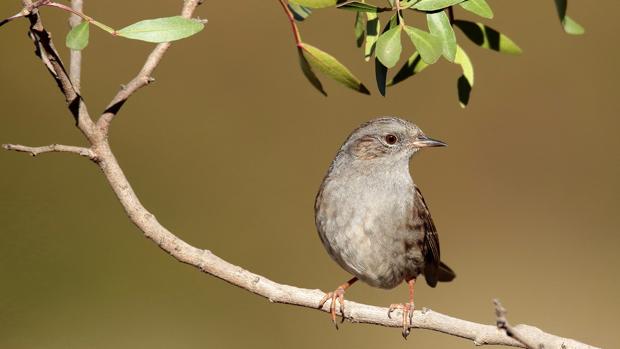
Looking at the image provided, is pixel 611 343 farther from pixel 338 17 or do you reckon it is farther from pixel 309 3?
pixel 309 3

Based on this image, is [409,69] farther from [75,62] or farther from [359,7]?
[75,62]

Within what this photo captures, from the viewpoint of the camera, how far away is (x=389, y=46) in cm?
219

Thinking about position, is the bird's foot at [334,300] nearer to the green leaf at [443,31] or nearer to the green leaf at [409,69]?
the green leaf at [409,69]

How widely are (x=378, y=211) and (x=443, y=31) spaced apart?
4.61 ft

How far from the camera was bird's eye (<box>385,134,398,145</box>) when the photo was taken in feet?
12.5

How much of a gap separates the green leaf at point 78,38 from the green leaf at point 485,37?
1149mm

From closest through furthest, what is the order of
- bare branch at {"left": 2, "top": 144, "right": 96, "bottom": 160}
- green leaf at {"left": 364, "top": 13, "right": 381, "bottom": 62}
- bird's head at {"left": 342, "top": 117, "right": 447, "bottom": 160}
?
bare branch at {"left": 2, "top": 144, "right": 96, "bottom": 160}, green leaf at {"left": 364, "top": 13, "right": 381, "bottom": 62}, bird's head at {"left": 342, "top": 117, "right": 447, "bottom": 160}

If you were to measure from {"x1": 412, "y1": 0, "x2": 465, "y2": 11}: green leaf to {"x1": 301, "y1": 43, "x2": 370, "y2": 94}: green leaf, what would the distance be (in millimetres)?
288

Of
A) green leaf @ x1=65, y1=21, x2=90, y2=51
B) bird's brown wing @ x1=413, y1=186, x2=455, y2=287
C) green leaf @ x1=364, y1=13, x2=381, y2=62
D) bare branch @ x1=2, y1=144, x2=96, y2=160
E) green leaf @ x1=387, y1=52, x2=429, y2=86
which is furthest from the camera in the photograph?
bird's brown wing @ x1=413, y1=186, x2=455, y2=287

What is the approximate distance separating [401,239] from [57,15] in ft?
12.9

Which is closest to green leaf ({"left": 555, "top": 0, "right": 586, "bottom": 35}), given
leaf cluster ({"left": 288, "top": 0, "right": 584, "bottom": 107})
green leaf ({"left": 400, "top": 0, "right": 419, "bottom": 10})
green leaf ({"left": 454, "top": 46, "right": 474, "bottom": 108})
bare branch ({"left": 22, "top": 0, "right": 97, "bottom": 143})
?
leaf cluster ({"left": 288, "top": 0, "right": 584, "bottom": 107})

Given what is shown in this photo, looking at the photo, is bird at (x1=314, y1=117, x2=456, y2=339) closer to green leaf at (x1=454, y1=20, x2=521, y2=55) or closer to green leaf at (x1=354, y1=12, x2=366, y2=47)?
green leaf at (x1=454, y1=20, x2=521, y2=55)

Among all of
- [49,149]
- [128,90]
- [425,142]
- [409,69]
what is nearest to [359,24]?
[409,69]

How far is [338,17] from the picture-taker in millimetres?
6691
